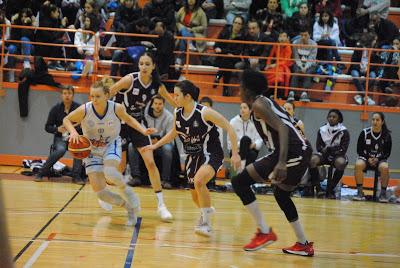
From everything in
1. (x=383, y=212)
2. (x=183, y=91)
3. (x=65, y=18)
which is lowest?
(x=383, y=212)

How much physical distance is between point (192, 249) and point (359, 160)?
5.75 meters

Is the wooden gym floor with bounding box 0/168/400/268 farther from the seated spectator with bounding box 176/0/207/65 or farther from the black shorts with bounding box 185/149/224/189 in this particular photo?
the seated spectator with bounding box 176/0/207/65

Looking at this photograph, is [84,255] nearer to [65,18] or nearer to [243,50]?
[243,50]

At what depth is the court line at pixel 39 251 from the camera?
4.93m

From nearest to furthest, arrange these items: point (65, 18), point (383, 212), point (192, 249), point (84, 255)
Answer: point (84, 255)
point (192, 249)
point (383, 212)
point (65, 18)

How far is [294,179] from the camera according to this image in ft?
18.3

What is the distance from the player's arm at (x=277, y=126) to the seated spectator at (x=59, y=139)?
223 inches

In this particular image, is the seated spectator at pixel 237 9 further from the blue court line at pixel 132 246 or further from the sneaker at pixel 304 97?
the blue court line at pixel 132 246

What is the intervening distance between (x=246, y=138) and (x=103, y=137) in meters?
4.26

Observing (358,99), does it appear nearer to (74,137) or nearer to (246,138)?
(246,138)

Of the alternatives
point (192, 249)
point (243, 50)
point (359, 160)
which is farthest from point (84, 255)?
point (243, 50)

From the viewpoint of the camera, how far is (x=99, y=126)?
22.6 feet

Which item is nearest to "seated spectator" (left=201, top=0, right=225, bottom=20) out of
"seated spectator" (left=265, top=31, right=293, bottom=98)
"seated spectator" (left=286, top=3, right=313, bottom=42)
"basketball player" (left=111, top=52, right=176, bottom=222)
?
"seated spectator" (left=286, top=3, right=313, bottom=42)

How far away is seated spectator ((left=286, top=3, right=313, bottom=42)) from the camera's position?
13.1 m
